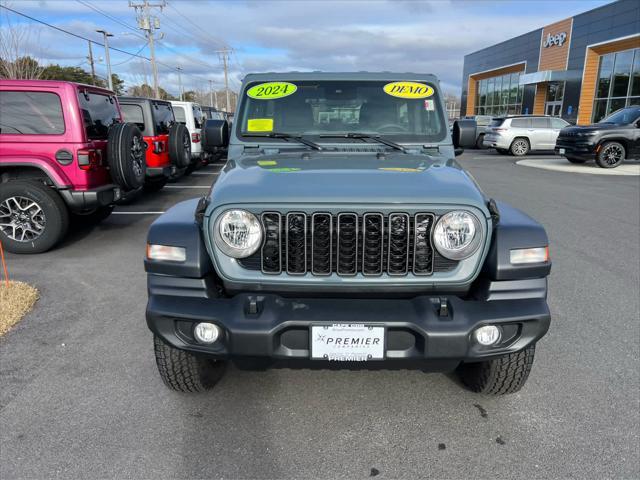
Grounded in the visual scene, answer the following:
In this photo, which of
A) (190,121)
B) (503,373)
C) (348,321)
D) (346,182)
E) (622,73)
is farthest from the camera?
(622,73)

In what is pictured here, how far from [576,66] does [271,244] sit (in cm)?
3248

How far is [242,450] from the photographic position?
7.97 feet

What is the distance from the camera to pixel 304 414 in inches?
107

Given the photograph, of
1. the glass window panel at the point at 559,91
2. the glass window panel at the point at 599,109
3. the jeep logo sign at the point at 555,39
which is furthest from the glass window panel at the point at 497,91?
the glass window panel at the point at 599,109

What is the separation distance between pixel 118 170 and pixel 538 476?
5.73m

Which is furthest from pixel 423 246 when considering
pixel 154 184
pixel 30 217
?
pixel 154 184

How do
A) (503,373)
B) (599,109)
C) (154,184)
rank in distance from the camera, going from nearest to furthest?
(503,373), (154,184), (599,109)

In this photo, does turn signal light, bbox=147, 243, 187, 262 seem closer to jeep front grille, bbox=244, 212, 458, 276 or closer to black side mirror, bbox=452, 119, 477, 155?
jeep front grille, bbox=244, 212, 458, 276

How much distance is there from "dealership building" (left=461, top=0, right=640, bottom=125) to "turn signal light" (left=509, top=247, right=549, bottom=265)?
26.3 metres

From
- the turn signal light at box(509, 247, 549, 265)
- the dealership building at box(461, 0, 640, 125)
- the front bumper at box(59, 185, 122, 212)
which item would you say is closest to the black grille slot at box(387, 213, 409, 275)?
the turn signal light at box(509, 247, 549, 265)

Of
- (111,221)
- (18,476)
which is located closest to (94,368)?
(18,476)

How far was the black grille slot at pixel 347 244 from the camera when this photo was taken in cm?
233

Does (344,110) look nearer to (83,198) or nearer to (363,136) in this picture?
(363,136)

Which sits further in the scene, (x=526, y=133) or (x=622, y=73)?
(x=622, y=73)
